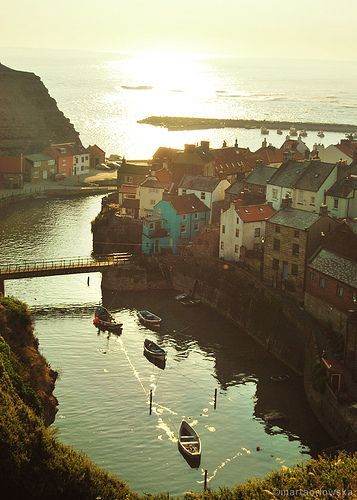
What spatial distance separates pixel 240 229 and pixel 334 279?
14.0 m

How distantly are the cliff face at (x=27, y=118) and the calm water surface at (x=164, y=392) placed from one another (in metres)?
69.6

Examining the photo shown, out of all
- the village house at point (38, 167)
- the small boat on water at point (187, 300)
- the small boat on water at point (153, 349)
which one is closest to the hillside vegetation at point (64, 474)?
the small boat on water at point (153, 349)

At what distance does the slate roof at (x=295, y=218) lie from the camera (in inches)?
2184

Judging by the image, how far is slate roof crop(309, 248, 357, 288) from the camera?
48.4 m

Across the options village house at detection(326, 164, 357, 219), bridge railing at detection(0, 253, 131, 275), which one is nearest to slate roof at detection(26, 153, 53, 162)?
bridge railing at detection(0, 253, 131, 275)

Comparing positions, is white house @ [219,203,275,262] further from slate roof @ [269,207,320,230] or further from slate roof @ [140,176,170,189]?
slate roof @ [140,176,170,189]

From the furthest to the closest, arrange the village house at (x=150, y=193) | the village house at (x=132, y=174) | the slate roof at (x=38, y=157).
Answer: the slate roof at (x=38, y=157), the village house at (x=132, y=174), the village house at (x=150, y=193)

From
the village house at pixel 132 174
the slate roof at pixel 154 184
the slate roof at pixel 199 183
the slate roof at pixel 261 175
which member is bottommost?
the village house at pixel 132 174

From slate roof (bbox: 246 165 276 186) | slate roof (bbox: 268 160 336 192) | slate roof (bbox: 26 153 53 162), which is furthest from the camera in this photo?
slate roof (bbox: 26 153 53 162)

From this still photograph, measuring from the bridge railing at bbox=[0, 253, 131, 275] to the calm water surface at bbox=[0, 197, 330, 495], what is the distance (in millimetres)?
1468

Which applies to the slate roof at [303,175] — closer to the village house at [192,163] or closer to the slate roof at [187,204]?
the slate roof at [187,204]

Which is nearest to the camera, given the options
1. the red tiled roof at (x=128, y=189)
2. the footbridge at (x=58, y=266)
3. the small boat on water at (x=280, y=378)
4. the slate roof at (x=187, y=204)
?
the small boat on water at (x=280, y=378)

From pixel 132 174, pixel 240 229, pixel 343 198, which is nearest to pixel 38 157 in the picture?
pixel 132 174

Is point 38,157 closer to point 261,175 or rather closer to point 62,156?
point 62,156
